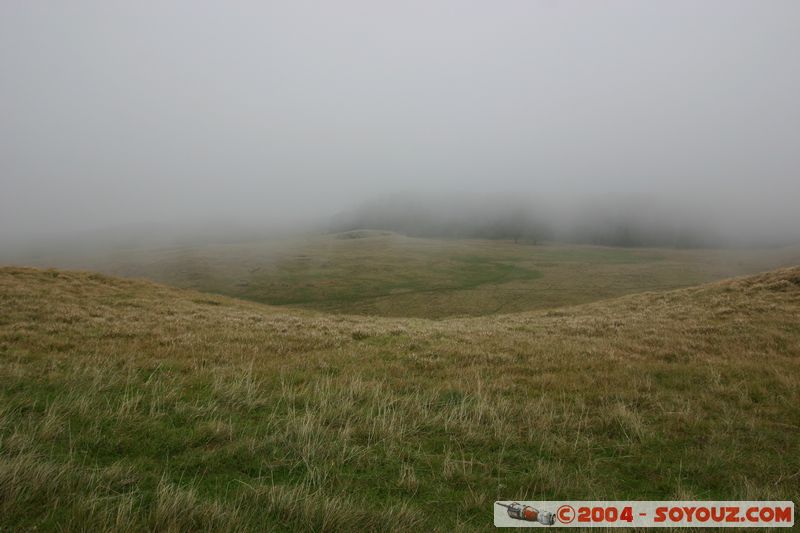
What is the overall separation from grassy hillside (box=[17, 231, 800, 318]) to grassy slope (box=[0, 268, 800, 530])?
59516mm

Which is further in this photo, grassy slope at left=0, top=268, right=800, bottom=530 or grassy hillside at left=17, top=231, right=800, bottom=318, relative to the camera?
grassy hillside at left=17, top=231, right=800, bottom=318

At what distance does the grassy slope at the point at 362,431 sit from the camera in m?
3.69

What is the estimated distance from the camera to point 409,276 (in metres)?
110

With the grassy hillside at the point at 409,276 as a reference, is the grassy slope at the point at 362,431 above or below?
above

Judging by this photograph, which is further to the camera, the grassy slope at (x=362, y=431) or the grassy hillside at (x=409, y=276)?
the grassy hillside at (x=409, y=276)

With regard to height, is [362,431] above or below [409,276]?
above

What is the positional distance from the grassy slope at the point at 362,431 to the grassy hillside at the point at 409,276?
59.5 meters

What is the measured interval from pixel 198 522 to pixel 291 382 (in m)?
4.38

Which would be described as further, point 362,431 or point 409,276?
point 409,276

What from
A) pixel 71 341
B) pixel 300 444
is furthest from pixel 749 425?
pixel 71 341

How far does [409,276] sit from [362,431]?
104099 millimetres

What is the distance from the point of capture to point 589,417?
20.9 ft

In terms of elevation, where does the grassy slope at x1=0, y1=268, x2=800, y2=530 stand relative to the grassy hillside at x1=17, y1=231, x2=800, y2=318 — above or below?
above

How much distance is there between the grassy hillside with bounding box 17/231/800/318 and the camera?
80000 mm
